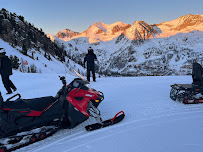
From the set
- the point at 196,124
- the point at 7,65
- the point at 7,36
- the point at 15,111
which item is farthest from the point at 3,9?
the point at 196,124

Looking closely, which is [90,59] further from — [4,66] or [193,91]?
[193,91]

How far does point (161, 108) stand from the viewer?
418cm

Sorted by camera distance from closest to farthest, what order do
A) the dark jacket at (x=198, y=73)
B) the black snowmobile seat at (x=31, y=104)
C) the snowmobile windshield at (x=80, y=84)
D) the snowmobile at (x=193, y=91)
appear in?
the black snowmobile seat at (x=31, y=104) < the snowmobile windshield at (x=80, y=84) < the snowmobile at (x=193, y=91) < the dark jacket at (x=198, y=73)

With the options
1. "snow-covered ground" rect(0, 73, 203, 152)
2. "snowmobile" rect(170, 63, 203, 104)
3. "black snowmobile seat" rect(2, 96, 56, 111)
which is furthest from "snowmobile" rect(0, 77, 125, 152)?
"snowmobile" rect(170, 63, 203, 104)

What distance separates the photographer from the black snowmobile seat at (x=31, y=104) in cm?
257

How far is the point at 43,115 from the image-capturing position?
108 inches

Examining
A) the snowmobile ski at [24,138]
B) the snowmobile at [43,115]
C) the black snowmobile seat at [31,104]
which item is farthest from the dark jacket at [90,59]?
the snowmobile ski at [24,138]

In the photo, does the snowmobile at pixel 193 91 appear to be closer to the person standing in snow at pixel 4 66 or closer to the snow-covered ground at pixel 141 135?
the snow-covered ground at pixel 141 135

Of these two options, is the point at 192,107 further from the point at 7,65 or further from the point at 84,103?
the point at 7,65

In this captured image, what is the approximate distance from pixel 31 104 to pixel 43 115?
0.35m

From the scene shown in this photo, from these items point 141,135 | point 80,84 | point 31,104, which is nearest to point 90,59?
point 80,84

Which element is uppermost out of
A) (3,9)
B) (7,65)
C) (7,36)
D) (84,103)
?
(3,9)

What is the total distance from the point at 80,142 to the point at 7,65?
5.70 meters

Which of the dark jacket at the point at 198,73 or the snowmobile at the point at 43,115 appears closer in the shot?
the snowmobile at the point at 43,115
